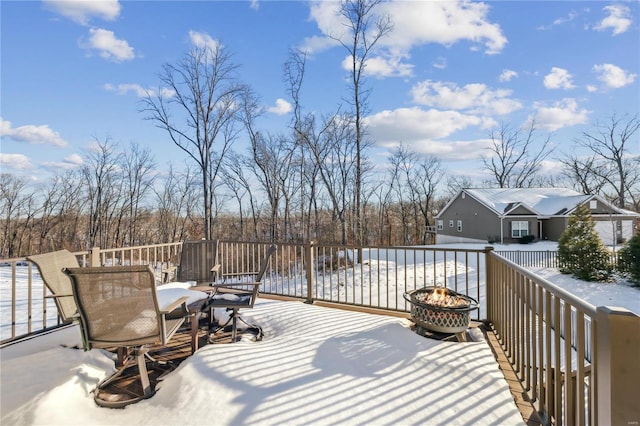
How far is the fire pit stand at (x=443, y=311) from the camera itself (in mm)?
2902

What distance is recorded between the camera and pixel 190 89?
1299cm

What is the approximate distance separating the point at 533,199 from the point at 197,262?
2259 centimetres

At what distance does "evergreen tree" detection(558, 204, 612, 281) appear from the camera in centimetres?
1050

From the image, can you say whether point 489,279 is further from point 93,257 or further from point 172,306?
point 93,257

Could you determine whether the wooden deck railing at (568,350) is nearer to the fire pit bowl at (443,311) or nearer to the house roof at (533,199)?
the fire pit bowl at (443,311)

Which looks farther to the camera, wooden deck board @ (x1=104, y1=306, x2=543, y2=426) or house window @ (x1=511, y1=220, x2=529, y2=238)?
house window @ (x1=511, y1=220, x2=529, y2=238)

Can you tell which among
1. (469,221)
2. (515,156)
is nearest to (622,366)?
(469,221)

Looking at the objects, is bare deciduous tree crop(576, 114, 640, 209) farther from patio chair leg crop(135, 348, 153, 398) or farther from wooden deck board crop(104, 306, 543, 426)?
patio chair leg crop(135, 348, 153, 398)

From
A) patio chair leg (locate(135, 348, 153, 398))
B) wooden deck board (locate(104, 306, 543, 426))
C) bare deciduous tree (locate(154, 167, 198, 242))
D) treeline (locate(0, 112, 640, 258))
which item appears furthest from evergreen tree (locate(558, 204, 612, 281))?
bare deciduous tree (locate(154, 167, 198, 242))

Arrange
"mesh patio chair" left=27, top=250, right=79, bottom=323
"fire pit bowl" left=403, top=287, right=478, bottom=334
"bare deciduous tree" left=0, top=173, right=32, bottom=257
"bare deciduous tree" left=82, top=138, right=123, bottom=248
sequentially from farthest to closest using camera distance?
"bare deciduous tree" left=82, top=138, right=123, bottom=248, "bare deciduous tree" left=0, top=173, right=32, bottom=257, "fire pit bowl" left=403, top=287, right=478, bottom=334, "mesh patio chair" left=27, top=250, right=79, bottom=323

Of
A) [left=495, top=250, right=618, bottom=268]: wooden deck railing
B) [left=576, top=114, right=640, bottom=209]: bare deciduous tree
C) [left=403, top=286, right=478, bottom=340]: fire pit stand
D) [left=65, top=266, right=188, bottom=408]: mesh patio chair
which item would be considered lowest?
[left=495, top=250, right=618, bottom=268]: wooden deck railing

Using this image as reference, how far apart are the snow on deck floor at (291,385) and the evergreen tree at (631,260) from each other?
37.1 feet

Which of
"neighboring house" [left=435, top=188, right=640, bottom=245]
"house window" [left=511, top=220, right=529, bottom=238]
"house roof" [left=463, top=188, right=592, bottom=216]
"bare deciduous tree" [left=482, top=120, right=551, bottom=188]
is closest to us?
"neighboring house" [left=435, top=188, right=640, bottom=245]

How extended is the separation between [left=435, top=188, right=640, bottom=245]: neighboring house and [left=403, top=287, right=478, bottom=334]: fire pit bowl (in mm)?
18913
